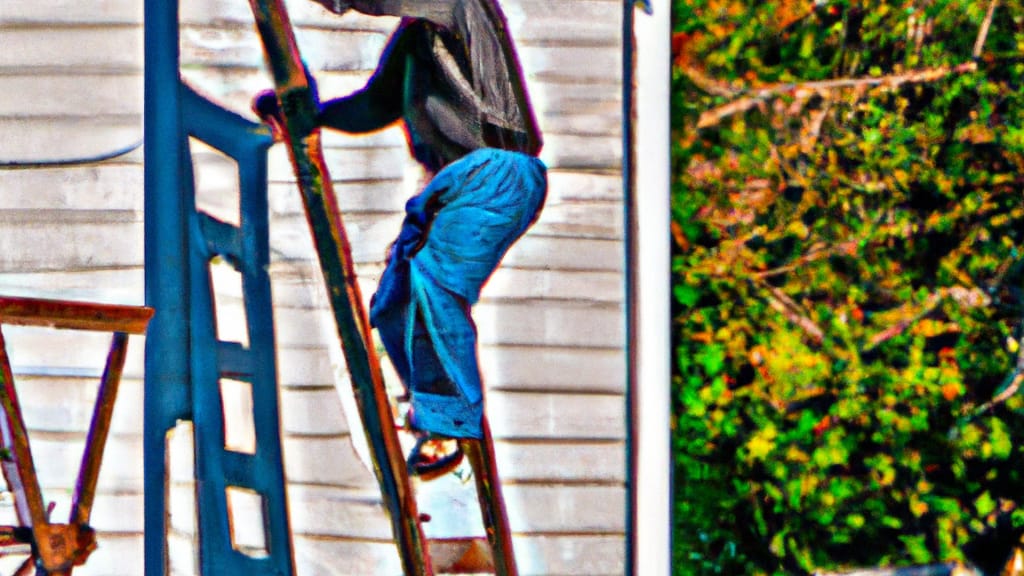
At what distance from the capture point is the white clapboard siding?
2812 mm

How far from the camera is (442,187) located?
2.74 meters

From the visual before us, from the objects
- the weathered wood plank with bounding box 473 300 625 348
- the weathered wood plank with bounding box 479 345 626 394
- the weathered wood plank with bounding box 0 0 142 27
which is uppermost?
the weathered wood plank with bounding box 0 0 142 27

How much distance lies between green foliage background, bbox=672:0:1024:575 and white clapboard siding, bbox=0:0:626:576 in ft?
4.16

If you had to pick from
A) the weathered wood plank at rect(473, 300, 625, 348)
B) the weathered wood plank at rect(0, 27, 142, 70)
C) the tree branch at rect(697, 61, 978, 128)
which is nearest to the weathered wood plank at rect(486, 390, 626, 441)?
the weathered wood plank at rect(473, 300, 625, 348)

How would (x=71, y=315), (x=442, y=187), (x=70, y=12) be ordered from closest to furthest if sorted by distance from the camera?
(x=71, y=315) < (x=442, y=187) < (x=70, y=12)

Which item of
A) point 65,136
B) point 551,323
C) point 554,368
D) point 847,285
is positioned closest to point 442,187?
point 551,323

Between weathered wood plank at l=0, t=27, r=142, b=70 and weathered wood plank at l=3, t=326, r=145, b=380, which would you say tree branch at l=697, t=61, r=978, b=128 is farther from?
weathered wood plank at l=3, t=326, r=145, b=380

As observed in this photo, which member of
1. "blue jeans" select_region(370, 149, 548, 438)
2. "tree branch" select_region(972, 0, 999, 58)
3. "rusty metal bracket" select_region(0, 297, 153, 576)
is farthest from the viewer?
"tree branch" select_region(972, 0, 999, 58)

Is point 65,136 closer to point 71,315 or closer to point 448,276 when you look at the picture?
point 71,315

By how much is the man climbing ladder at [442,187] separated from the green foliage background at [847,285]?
1.50 m

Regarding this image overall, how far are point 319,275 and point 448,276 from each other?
39 centimetres

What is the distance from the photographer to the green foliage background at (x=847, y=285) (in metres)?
3.96

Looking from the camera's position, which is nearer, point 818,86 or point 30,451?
point 30,451

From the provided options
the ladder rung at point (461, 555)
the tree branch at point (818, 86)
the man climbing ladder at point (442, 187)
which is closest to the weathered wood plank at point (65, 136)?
the man climbing ladder at point (442, 187)
